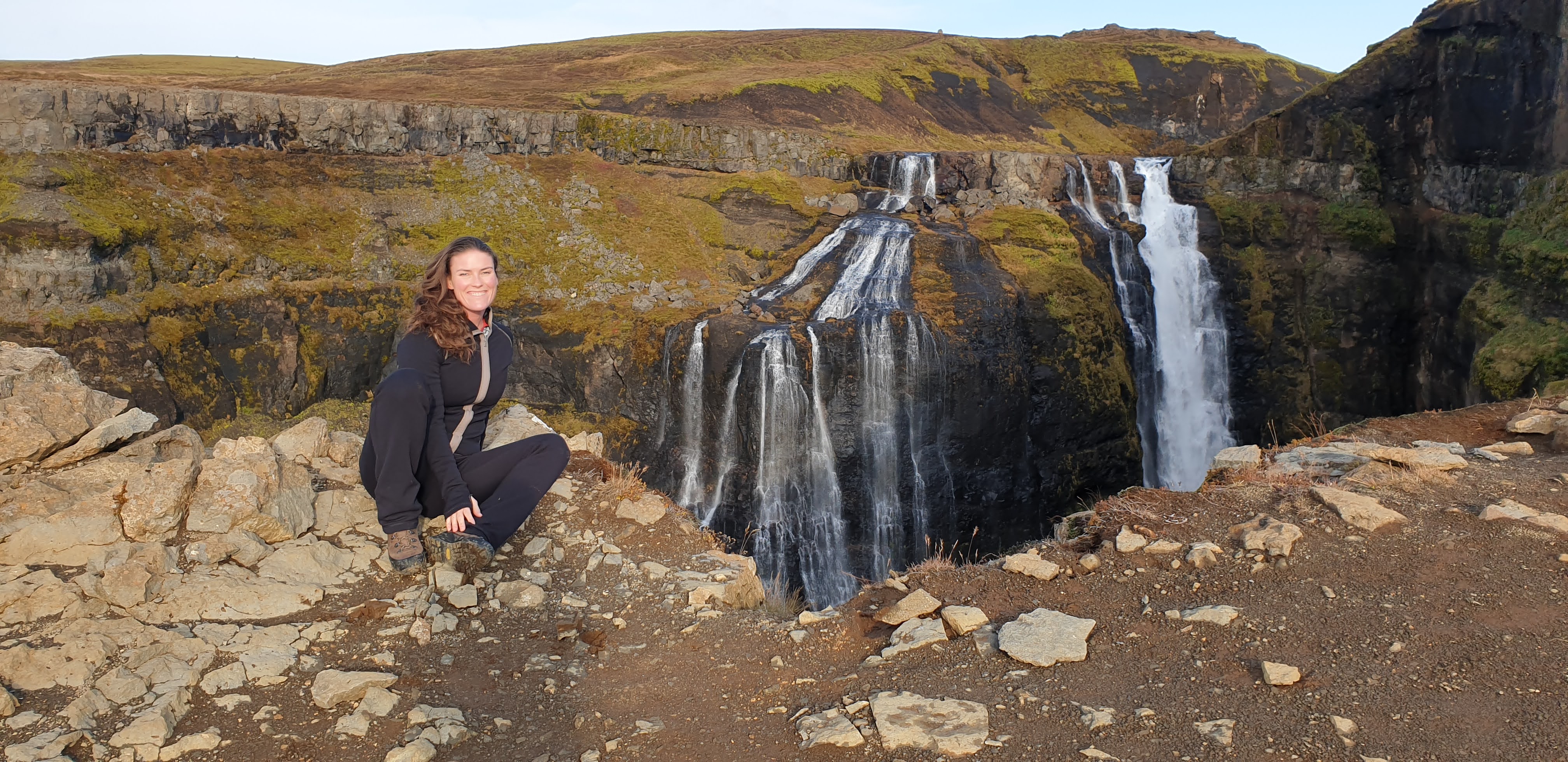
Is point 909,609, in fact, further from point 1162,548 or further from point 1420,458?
point 1420,458

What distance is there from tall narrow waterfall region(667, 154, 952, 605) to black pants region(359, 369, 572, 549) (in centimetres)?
1390

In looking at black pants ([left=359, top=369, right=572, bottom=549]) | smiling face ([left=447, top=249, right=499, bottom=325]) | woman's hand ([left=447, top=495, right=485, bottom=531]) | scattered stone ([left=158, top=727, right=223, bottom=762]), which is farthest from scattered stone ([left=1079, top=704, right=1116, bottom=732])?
scattered stone ([left=158, top=727, right=223, bottom=762])

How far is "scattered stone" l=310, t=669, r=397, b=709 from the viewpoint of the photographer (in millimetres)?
4578

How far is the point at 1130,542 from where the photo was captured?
6.36 meters

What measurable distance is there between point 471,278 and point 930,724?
11.8ft

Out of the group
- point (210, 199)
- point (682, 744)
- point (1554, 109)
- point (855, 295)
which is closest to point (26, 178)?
point (210, 199)

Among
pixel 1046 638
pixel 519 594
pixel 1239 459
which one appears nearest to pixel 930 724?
pixel 1046 638

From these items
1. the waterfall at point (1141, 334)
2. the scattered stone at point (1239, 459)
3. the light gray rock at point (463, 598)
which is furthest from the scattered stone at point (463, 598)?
the waterfall at point (1141, 334)

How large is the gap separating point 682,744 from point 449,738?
1.14 metres

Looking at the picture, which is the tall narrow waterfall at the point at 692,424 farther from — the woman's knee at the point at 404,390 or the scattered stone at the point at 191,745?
the scattered stone at the point at 191,745

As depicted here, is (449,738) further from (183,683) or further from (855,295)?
(855,295)

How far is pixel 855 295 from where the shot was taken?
72.3 feet

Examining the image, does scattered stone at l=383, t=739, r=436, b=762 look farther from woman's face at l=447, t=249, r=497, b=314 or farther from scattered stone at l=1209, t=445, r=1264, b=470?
scattered stone at l=1209, t=445, r=1264, b=470

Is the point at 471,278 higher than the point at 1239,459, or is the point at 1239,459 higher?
the point at 471,278
